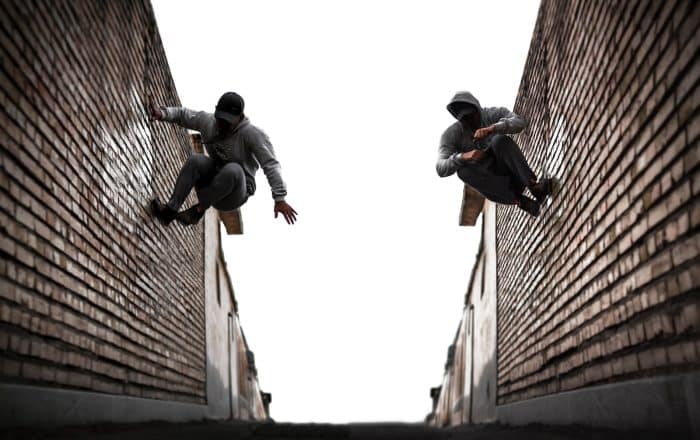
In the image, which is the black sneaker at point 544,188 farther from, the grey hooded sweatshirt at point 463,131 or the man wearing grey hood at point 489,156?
the grey hooded sweatshirt at point 463,131

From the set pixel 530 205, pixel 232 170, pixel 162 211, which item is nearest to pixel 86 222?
pixel 232 170

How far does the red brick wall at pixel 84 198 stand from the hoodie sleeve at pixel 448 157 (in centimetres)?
246

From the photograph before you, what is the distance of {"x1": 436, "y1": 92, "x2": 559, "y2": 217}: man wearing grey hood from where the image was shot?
17.6 feet

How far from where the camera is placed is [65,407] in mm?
3635

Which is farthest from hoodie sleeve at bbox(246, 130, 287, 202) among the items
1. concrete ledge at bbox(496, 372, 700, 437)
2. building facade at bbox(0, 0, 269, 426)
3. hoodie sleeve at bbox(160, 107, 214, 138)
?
concrete ledge at bbox(496, 372, 700, 437)

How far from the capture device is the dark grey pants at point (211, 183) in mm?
5719

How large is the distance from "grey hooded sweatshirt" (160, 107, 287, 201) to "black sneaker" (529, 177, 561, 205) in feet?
A: 6.59

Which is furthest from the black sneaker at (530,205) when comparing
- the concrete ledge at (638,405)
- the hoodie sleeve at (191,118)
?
the hoodie sleeve at (191,118)

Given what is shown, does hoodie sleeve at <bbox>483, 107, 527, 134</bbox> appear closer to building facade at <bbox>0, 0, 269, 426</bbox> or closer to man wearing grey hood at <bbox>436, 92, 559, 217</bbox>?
man wearing grey hood at <bbox>436, 92, 559, 217</bbox>

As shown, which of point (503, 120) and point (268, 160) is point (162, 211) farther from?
point (503, 120)

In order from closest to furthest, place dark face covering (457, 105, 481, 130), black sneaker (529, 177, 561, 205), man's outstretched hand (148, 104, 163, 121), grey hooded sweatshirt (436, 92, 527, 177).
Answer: black sneaker (529, 177, 561, 205)
grey hooded sweatshirt (436, 92, 527, 177)
dark face covering (457, 105, 481, 130)
man's outstretched hand (148, 104, 163, 121)

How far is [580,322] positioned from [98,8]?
146 inches

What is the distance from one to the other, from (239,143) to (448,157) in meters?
1.75

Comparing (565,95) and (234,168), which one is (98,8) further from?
(565,95)
